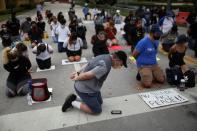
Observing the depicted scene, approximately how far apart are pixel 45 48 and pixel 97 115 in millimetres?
4541

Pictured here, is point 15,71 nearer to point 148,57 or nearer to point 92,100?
point 92,100

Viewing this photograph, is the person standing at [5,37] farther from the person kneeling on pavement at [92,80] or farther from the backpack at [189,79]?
the backpack at [189,79]

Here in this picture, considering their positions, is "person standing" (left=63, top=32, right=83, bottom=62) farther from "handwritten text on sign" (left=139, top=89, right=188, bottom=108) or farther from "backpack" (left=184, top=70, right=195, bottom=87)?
"backpack" (left=184, top=70, right=195, bottom=87)

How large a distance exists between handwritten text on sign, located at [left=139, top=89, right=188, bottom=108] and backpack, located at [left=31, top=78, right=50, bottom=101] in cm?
240

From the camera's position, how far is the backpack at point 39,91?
7.19 metres

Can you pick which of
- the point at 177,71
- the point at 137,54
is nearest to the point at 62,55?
the point at 137,54

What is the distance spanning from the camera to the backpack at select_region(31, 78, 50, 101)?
23.6 ft

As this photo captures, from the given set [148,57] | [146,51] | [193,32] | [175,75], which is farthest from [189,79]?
[193,32]

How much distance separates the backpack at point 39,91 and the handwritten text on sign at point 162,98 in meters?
2.40

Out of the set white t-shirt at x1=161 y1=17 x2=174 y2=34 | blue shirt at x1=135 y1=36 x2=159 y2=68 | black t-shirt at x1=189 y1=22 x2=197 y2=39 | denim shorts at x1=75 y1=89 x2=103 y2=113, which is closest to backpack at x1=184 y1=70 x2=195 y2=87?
blue shirt at x1=135 y1=36 x2=159 y2=68

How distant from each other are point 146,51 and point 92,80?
253cm

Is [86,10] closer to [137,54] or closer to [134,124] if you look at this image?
[137,54]

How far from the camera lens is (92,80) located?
5.96m

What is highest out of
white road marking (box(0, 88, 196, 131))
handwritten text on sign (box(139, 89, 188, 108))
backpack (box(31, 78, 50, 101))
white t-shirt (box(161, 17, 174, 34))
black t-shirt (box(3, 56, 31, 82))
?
white t-shirt (box(161, 17, 174, 34))
